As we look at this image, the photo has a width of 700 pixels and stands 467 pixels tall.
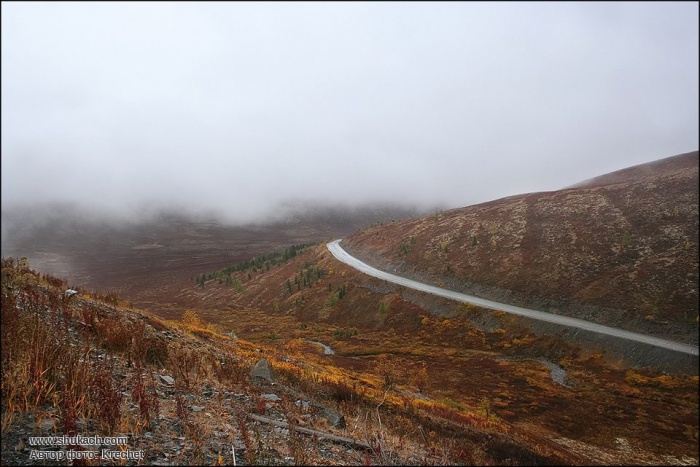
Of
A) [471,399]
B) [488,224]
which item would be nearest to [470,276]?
[488,224]

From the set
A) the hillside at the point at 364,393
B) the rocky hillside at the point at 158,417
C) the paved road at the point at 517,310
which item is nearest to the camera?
the rocky hillside at the point at 158,417

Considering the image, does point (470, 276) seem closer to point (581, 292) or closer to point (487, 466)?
point (581, 292)

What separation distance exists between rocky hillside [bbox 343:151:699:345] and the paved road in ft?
1.10

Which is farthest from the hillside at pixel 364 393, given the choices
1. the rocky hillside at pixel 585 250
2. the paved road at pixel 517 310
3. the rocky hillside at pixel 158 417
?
the paved road at pixel 517 310

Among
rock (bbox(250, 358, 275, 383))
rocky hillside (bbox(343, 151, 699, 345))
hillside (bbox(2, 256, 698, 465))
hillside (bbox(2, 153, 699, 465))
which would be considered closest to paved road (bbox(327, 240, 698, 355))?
rocky hillside (bbox(343, 151, 699, 345))

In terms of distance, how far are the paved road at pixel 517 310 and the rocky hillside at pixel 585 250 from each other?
1.10ft

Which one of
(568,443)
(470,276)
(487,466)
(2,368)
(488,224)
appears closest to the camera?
(2,368)

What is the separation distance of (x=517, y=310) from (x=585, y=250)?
20459mm

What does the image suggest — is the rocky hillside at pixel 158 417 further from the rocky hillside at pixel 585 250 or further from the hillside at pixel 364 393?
the rocky hillside at pixel 585 250

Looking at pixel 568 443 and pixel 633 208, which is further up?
pixel 633 208

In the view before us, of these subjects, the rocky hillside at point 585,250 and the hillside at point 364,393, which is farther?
the rocky hillside at point 585,250

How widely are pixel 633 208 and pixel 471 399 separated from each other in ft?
63.6

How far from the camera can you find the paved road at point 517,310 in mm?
9151

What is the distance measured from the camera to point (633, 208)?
26672 millimetres
